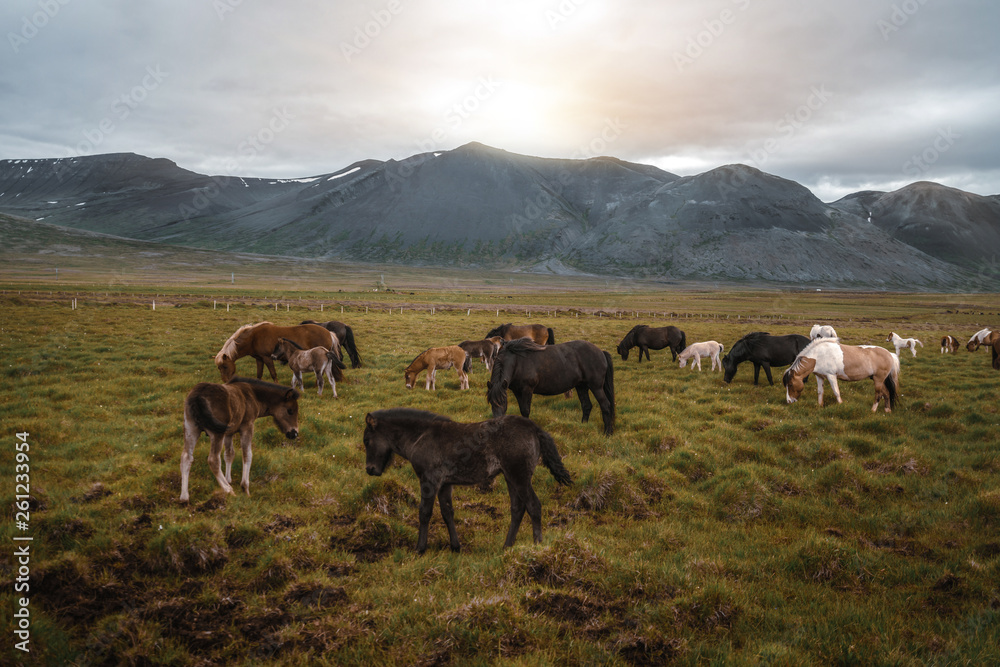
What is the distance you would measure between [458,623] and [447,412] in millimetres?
9275

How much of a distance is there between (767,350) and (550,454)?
48.2 feet

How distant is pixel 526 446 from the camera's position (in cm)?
779

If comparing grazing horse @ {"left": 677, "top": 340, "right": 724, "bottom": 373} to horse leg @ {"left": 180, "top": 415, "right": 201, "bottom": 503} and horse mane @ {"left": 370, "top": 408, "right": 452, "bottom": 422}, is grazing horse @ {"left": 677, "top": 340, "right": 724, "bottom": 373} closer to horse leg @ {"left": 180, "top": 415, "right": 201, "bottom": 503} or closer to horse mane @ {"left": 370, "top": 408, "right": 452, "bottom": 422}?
horse mane @ {"left": 370, "top": 408, "right": 452, "bottom": 422}

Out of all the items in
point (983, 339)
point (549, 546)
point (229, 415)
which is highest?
point (983, 339)

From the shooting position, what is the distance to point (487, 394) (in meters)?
12.7

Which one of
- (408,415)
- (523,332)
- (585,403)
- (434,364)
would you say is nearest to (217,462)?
(408,415)

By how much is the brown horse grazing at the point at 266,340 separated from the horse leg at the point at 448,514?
38.4ft

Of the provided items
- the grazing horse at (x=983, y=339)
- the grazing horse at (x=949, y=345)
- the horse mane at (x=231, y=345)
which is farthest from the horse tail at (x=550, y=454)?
the grazing horse at (x=949, y=345)

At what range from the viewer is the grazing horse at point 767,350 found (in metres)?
19.1

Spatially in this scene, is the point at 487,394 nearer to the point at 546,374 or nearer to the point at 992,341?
the point at 546,374

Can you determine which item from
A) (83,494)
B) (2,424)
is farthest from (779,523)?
(2,424)

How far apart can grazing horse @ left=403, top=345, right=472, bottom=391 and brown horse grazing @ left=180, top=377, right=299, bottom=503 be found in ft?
23.7

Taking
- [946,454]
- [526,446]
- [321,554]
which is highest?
[526,446]

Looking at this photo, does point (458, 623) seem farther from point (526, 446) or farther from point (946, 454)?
point (946, 454)
